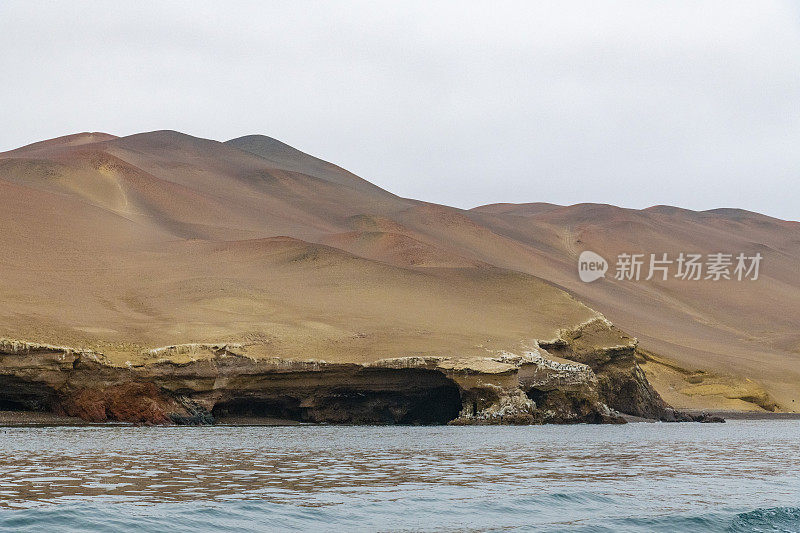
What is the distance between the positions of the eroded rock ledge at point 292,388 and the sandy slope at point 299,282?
1.80 metres

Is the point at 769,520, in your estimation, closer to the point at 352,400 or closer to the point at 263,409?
the point at 352,400

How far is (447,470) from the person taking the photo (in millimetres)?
27375

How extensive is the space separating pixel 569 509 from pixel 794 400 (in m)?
99.3

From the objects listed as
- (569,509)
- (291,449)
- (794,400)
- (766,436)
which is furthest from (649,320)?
(569,509)

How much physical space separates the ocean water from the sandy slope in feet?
80.7

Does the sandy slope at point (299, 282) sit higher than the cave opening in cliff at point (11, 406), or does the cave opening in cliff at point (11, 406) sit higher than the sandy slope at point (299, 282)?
the sandy slope at point (299, 282)

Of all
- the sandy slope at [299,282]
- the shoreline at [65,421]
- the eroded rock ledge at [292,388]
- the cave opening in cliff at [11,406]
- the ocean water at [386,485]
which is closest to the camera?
the ocean water at [386,485]

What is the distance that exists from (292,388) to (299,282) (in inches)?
1625

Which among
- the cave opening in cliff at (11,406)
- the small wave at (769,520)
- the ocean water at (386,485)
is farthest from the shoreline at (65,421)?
the small wave at (769,520)

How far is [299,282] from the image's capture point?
326 feet

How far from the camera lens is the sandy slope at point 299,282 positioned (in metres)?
70.0

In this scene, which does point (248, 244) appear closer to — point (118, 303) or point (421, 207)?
point (118, 303)

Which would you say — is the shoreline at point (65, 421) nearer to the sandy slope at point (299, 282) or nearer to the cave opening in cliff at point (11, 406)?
the cave opening in cliff at point (11, 406)

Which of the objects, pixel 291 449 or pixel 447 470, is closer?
pixel 447 470
